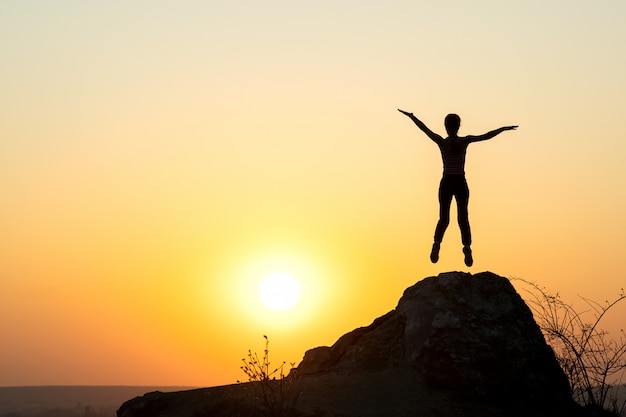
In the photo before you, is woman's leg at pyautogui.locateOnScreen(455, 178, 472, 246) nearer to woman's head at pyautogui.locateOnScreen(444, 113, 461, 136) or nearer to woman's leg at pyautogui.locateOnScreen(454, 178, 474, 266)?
woman's leg at pyautogui.locateOnScreen(454, 178, 474, 266)

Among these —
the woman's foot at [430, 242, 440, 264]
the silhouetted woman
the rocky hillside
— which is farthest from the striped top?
the rocky hillside

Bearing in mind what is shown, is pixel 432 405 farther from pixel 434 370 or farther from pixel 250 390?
pixel 250 390

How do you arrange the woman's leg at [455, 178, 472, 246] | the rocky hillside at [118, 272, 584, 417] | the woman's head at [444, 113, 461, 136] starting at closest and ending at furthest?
the rocky hillside at [118, 272, 584, 417] → the woman's head at [444, 113, 461, 136] → the woman's leg at [455, 178, 472, 246]

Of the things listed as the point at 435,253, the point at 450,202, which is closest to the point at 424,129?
the point at 450,202

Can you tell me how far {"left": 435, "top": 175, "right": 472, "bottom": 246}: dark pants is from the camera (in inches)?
739

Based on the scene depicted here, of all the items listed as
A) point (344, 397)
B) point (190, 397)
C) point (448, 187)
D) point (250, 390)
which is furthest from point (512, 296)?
point (190, 397)

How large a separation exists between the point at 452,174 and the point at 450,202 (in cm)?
60

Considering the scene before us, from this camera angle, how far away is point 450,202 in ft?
62.1

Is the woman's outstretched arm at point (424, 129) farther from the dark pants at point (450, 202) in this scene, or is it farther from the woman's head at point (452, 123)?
the dark pants at point (450, 202)

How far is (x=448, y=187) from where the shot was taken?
1877 centimetres

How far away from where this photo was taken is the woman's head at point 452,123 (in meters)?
18.7

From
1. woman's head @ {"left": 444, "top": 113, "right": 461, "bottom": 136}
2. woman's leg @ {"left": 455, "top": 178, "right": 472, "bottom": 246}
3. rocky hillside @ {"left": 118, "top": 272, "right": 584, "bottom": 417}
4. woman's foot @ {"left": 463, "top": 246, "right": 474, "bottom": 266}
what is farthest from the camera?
woman's foot @ {"left": 463, "top": 246, "right": 474, "bottom": 266}

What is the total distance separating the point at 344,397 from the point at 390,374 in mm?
1226

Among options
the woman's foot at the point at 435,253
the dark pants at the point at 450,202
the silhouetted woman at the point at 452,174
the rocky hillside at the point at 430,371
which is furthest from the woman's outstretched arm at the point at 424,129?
the rocky hillside at the point at 430,371
